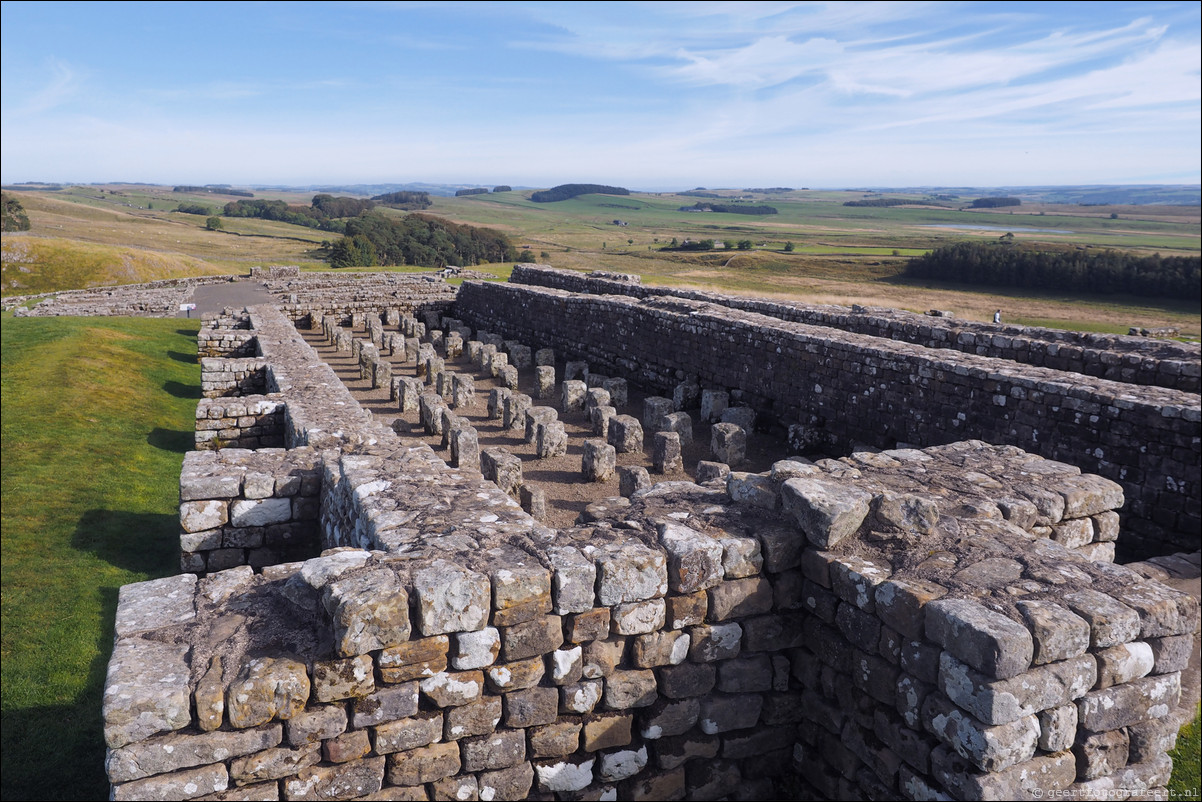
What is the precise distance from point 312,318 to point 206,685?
2692 cm

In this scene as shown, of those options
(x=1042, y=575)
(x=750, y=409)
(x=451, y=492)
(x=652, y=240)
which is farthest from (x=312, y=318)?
(x=652, y=240)

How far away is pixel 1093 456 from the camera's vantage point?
28.2ft

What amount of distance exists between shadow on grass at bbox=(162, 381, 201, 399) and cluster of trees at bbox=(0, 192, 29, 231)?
67.9 meters

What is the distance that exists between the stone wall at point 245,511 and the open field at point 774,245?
38.5m

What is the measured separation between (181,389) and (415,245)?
56.0 metres

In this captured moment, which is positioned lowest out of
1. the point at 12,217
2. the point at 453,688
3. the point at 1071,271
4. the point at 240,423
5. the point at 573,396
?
the point at 573,396

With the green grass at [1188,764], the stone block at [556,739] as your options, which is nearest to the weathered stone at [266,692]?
the stone block at [556,739]

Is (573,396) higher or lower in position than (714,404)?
lower

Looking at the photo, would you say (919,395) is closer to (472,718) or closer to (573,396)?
(573,396)

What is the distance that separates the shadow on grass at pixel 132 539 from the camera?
900 centimetres

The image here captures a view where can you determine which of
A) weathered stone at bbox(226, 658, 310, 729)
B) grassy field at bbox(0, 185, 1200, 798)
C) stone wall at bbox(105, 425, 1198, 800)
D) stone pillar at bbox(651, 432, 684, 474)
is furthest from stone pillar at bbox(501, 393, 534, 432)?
weathered stone at bbox(226, 658, 310, 729)

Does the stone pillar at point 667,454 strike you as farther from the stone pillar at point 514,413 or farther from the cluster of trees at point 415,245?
the cluster of trees at point 415,245

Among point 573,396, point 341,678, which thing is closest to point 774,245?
point 573,396

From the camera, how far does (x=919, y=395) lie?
10.6 m
